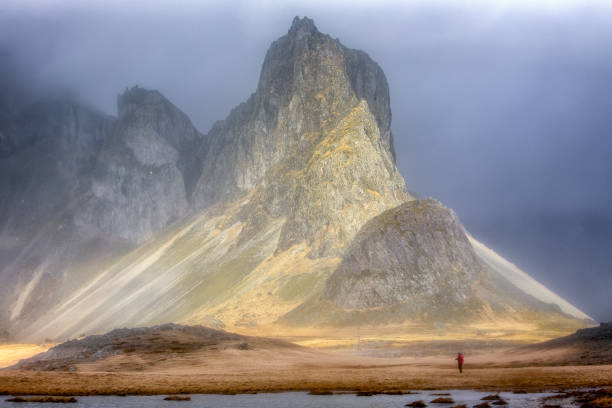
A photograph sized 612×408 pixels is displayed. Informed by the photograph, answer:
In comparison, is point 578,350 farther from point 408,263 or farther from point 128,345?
point 408,263

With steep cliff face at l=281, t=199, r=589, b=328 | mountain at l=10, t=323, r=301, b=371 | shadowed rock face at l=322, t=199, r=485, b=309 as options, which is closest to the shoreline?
mountain at l=10, t=323, r=301, b=371

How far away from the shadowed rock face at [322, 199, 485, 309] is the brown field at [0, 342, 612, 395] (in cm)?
8020

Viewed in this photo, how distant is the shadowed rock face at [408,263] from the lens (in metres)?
156

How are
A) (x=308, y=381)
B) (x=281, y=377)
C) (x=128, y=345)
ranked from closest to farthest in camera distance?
(x=308, y=381) < (x=281, y=377) < (x=128, y=345)

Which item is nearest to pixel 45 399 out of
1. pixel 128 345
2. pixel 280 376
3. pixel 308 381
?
pixel 280 376

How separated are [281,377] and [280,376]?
80 cm

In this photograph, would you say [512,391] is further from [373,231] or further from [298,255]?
[298,255]

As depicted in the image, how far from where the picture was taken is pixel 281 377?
5822cm

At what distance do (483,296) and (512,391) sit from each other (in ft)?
369

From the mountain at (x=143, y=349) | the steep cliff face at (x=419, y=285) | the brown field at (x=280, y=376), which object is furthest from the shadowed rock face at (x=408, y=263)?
the brown field at (x=280, y=376)

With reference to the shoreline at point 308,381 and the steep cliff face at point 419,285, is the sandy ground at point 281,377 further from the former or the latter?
the steep cliff face at point 419,285

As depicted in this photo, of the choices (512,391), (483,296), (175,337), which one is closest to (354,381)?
(512,391)

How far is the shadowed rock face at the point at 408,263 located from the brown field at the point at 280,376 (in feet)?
263

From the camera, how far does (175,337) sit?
91562 mm
